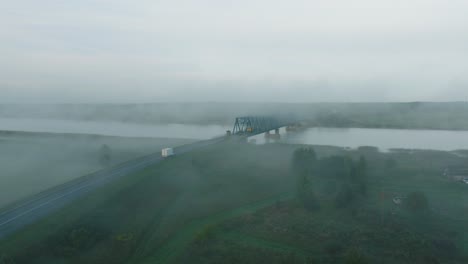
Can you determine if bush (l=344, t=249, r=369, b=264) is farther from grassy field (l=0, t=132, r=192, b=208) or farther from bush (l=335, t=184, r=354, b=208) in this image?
grassy field (l=0, t=132, r=192, b=208)

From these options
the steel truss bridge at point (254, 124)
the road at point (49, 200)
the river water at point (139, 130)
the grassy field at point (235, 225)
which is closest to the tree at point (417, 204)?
the grassy field at point (235, 225)

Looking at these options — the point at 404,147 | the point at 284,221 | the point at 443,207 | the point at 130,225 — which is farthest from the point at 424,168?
the point at 130,225

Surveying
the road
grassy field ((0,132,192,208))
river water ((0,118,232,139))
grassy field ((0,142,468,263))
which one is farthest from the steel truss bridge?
the road

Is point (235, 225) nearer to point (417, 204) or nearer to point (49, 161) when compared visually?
point (417, 204)

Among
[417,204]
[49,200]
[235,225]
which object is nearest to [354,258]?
[235,225]

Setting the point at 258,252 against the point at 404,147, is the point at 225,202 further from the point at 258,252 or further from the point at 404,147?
the point at 404,147

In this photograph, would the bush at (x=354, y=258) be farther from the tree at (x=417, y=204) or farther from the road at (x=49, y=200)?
the road at (x=49, y=200)
